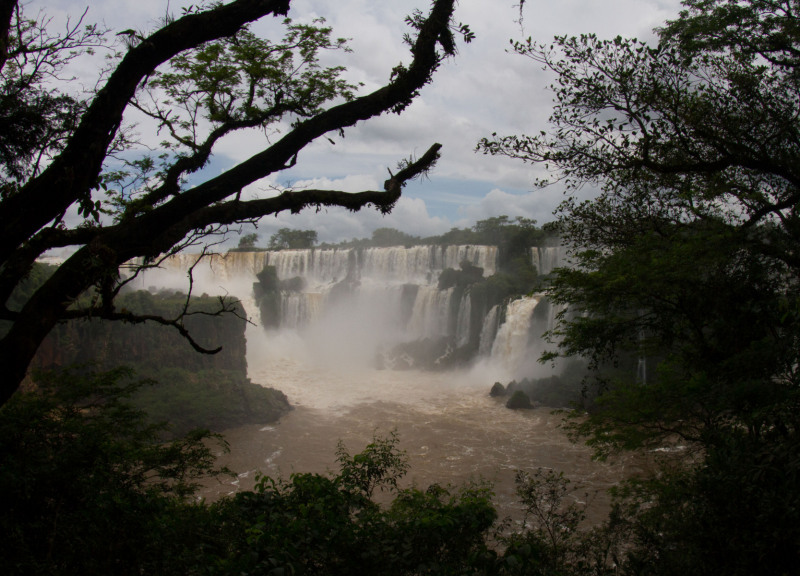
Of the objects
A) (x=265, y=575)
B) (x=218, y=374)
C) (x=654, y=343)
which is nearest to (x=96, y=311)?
(x=265, y=575)

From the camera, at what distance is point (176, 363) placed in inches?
814

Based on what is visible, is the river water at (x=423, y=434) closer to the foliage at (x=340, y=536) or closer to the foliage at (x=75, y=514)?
the foliage at (x=340, y=536)

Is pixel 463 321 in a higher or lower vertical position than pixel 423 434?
higher

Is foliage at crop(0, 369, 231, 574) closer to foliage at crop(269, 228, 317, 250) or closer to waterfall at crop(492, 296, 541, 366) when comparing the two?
waterfall at crop(492, 296, 541, 366)

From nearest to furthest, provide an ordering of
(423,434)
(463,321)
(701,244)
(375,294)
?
(701,244)
(423,434)
(463,321)
(375,294)

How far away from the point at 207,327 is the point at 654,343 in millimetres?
19281

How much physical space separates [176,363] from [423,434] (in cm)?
1097

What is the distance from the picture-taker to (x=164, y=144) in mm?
5449

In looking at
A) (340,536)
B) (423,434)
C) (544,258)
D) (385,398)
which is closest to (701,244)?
(340,536)

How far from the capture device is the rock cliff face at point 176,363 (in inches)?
683

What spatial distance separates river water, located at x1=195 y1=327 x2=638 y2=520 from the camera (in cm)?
1260

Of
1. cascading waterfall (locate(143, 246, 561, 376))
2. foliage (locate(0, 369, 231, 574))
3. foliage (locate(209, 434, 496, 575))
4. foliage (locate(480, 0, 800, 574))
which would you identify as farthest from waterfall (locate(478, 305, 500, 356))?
foliage (locate(0, 369, 231, 574))

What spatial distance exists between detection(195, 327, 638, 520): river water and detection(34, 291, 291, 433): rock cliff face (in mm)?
1110

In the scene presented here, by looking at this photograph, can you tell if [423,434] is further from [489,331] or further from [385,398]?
[489,331]
